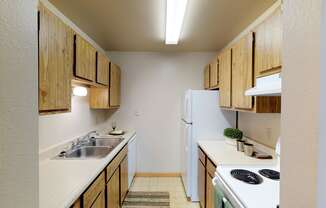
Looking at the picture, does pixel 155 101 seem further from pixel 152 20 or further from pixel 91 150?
pixel 152 20

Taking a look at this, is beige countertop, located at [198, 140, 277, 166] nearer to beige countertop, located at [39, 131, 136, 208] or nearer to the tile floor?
the tile floor

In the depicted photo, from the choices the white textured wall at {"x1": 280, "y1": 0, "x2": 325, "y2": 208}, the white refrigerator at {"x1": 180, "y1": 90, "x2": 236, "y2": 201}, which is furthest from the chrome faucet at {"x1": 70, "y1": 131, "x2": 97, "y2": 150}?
the white textured wall at {"x1": 280, "y1": 0, "x2": 325, "y2": 208}

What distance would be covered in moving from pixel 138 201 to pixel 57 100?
215 centimetres

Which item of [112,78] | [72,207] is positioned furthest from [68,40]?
[112,78]

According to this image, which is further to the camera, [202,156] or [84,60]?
[202,156]

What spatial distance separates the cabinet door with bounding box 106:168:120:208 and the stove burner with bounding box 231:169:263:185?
3.98 ft

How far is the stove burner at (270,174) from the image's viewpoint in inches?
61.2

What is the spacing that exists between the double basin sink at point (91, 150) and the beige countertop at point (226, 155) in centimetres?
118

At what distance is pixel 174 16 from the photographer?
2.26 meters

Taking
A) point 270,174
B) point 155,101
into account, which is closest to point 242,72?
point 270,174

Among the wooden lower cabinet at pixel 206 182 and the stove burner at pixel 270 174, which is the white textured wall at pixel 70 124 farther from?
the stove burner at pixel 270 174

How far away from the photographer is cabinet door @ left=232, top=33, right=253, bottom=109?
6.44 feet

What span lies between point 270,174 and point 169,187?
7.38ft

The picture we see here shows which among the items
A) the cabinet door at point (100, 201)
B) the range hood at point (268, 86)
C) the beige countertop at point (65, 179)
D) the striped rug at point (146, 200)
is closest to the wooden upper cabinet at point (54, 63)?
the beige countertop at point (65, 179)
